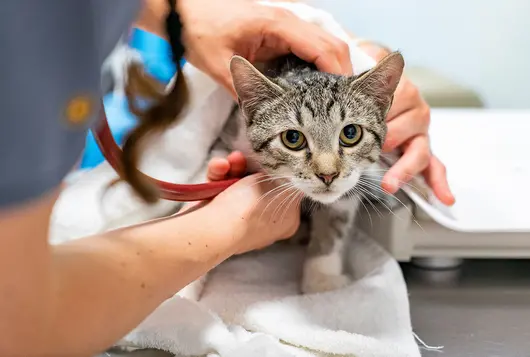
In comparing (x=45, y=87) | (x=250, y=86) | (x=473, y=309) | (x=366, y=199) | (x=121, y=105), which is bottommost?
(x=473, y=309)

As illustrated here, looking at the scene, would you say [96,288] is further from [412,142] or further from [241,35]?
[412,142]

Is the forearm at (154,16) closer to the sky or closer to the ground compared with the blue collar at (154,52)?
closer to the sky

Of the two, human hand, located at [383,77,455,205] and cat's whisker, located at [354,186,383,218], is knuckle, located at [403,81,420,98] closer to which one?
human hand, located at [383,77,455,205]

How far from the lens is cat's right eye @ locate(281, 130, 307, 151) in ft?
3.01

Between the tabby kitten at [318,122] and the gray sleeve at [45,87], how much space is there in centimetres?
49

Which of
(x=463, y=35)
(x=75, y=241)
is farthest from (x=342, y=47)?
(x=463, y=35)

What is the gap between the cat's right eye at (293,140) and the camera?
0.92 m

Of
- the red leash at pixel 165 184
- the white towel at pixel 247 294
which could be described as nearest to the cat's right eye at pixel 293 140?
the red leash at pixel 165 184

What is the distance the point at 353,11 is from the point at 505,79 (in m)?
0.57

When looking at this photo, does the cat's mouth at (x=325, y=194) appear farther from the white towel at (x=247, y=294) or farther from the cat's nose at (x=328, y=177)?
the white towel at (x=247, y=294)

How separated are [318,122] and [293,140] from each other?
0.16ft

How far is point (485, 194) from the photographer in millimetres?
1116

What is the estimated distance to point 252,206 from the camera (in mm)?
854

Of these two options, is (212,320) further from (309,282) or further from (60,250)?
(60,250)
